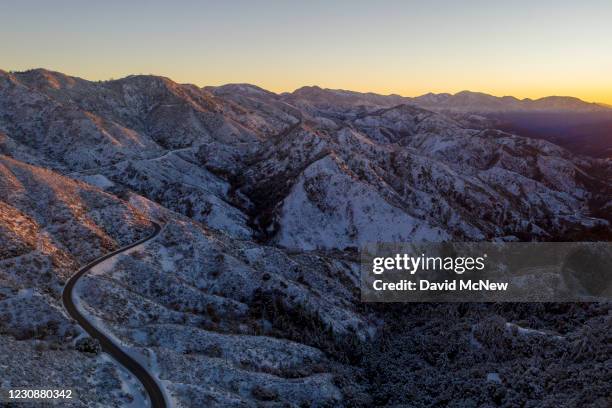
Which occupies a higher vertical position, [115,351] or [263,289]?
[115,351]

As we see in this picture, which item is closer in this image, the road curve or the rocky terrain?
the road curve

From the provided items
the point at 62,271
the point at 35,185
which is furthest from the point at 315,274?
the point at 35,185

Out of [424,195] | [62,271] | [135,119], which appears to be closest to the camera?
[62,271]

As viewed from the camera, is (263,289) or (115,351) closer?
(115,351)

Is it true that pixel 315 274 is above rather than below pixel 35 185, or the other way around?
below

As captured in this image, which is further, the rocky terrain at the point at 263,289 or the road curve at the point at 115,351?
the rocky terrain at the point at 263,289

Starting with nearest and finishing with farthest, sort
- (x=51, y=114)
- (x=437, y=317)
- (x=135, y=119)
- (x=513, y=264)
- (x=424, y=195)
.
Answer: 1. (x=437, y=317)
2. (x=513, y=264)
3. (x=424, y=195)
4. (x=51, y=114)
5. (x=135, y=119)

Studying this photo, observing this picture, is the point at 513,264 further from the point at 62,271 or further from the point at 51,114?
the point at 51,114

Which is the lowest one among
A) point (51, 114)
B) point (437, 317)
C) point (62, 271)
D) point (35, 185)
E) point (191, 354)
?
point (437, 317)
